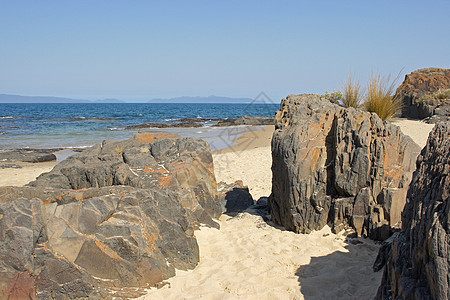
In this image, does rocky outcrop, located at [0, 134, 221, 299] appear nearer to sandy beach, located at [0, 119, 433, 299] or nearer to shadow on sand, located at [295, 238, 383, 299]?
sandy beach, located at [0, 119, 433, 299]

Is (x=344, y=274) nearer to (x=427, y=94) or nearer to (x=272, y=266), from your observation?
(x=272, y=266)

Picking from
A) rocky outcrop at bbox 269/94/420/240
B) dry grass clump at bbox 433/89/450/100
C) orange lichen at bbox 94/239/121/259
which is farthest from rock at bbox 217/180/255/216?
dry grass clump at bbox 433/89/450/100

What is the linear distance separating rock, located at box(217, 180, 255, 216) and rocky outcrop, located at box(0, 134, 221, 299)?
202 centimetres

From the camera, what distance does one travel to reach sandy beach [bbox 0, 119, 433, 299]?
3.88 meters

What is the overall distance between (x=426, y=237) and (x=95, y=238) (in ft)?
9.75

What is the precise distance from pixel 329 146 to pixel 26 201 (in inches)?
168

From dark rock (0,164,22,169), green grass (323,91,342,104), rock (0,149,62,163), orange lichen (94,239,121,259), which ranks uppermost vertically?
green grass (323,91,342,104)

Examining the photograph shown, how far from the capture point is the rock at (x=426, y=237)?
2.44 metres

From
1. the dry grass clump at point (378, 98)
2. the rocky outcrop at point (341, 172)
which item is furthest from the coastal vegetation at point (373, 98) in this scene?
the rocky outcrop at point (341, 172)

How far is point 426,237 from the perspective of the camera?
2.61m

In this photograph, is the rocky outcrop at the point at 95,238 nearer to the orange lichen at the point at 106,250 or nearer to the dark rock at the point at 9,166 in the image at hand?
the orange lichen at the point at 106,250

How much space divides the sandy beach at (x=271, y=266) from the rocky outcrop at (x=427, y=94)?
1135 cm

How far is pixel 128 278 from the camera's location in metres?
3.79

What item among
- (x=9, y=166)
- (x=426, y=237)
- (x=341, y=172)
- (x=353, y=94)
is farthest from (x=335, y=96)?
(x=9, y=166)
